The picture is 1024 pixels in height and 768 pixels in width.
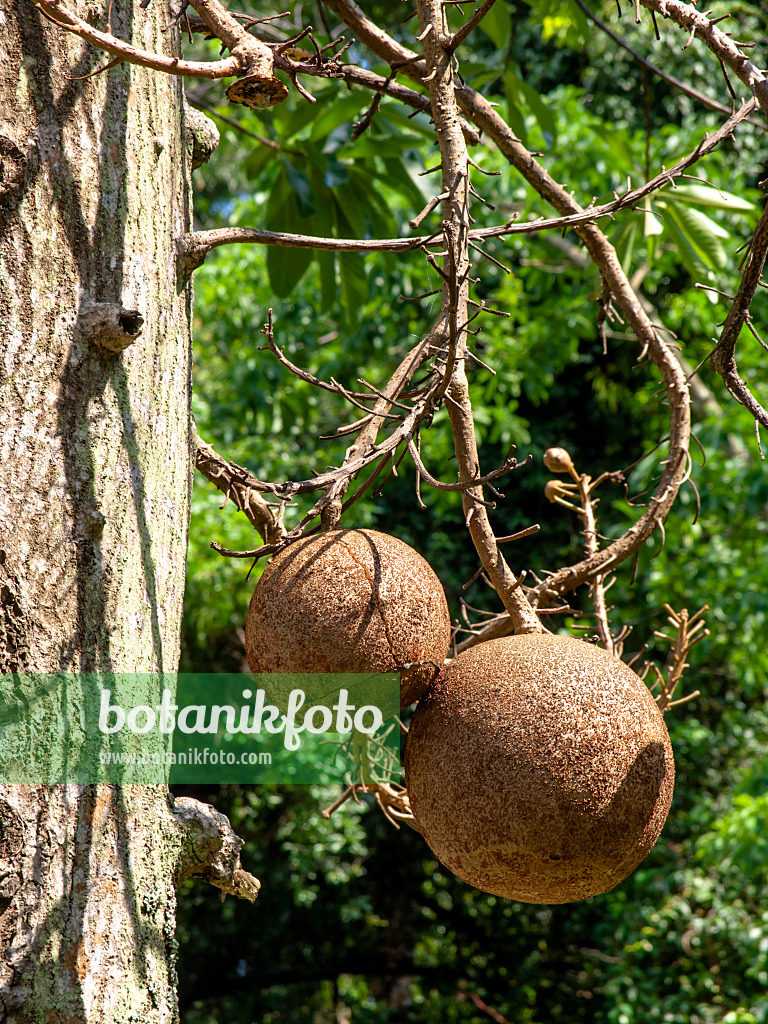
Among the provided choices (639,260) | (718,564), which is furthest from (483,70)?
(639,260)

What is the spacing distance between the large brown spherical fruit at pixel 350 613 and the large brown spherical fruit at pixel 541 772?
0.05 metres

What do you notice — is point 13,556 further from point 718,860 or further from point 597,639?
point 718,860

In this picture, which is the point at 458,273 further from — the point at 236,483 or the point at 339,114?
the point at 339,114

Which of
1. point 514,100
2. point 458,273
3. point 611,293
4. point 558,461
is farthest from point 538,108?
point 458,273

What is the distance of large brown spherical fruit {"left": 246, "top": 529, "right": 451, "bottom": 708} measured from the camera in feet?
2.56

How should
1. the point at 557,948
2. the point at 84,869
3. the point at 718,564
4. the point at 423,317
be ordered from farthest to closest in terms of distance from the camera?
the point at 557,948 < the point at 423,317 < the point at 718,564 < the point at 84,869

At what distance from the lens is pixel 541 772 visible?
29.6 inches

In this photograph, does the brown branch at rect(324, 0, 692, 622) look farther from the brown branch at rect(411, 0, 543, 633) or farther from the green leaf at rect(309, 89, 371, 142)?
the green leaf at rect(309, 89, 371, 142)

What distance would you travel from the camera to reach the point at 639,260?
164 inches

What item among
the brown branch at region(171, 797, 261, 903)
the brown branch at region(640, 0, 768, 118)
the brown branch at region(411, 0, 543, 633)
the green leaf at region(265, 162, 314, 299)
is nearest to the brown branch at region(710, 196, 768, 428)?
the brown branch at region(640, 0, 768, 118)

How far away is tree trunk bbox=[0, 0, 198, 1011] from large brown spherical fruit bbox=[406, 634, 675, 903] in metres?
0.25

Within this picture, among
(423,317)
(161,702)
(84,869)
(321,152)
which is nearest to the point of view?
(84,869)

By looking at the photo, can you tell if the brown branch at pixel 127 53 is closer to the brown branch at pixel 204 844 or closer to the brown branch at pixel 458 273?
the brown branch at pixel 458 273

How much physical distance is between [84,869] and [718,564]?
313cm
